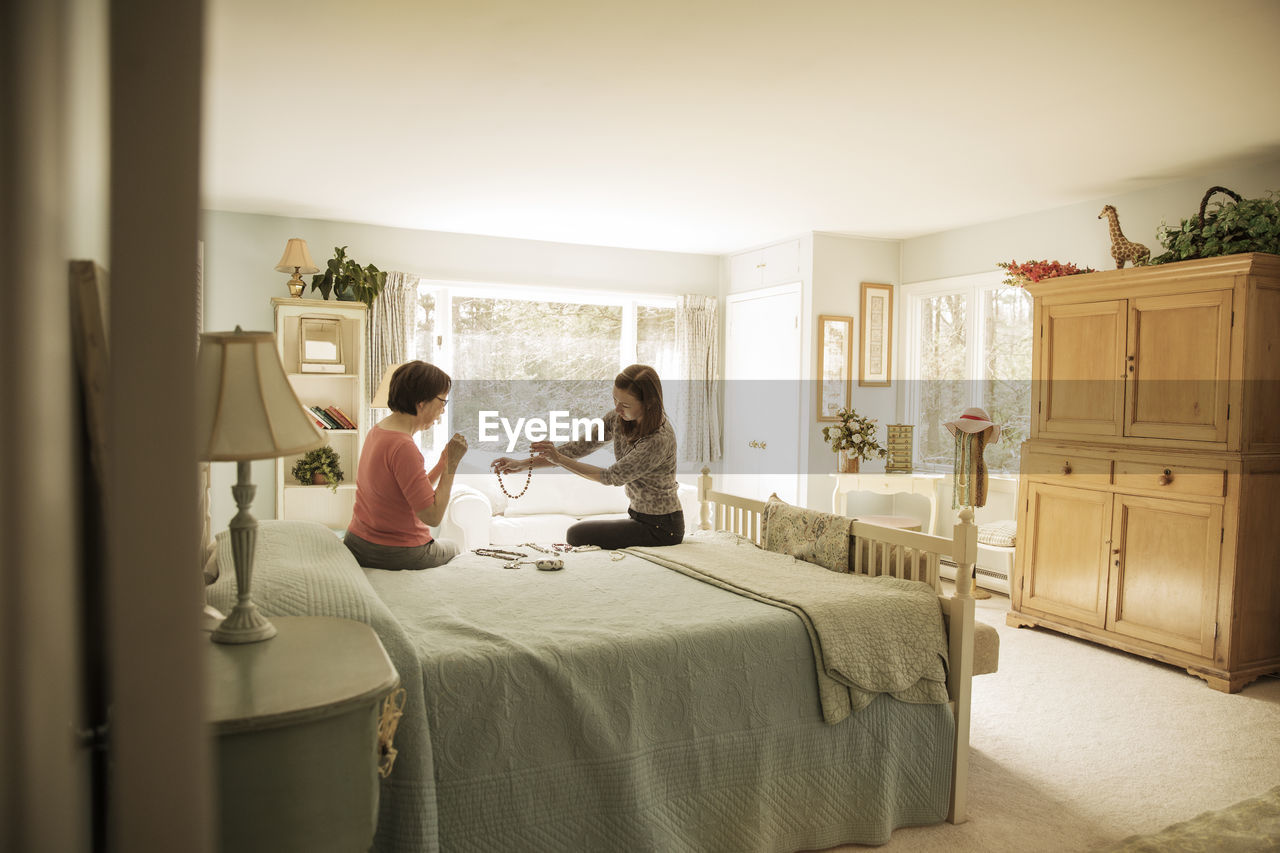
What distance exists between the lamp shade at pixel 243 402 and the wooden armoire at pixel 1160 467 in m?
3.96

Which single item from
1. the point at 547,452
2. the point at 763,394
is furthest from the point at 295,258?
the point at 763,394

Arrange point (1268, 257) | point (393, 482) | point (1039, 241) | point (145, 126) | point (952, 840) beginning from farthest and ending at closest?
point (1039, 241) < point (1268, 257) < point (393, 482) < point (952, 840) < point (145, 126)

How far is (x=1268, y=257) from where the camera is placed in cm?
367

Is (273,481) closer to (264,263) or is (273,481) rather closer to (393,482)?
(264,263)

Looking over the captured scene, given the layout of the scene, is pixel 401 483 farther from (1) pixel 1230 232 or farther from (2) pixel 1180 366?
(1) pixel 1230 232

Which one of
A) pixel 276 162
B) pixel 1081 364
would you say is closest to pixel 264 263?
pixel 276 162

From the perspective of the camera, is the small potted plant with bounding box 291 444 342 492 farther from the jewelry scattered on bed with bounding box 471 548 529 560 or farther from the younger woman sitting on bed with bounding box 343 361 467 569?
the younger woman sitting on bed with bounding box 343 361 467 569

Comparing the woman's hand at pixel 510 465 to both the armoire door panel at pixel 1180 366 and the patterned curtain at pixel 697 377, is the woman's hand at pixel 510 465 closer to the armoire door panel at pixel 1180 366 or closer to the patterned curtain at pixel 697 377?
the armoire door panel at pixel 1180 366

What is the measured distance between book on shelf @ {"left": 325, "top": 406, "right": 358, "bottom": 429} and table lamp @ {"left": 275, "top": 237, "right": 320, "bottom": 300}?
2.54 ft

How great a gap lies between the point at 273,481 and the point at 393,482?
10.5 feet

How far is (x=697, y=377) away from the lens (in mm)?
7027

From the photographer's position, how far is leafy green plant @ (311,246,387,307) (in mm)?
5500

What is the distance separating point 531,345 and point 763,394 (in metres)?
1.89

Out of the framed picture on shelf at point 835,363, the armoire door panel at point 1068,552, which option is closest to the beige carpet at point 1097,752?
the armoire door panel at point 1068,552
